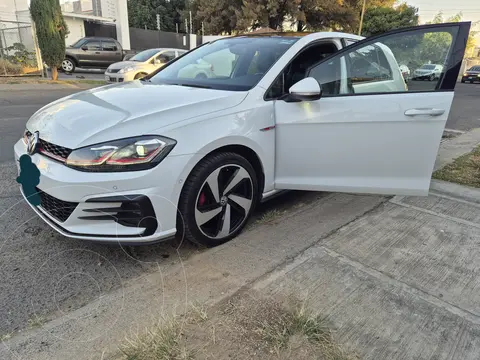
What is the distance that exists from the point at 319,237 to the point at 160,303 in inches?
55.3

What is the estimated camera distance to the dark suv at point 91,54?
17.3m

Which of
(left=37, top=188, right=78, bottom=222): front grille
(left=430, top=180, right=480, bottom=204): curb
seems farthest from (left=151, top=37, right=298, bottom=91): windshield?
(left=430, top=180, right=480, bottom=204): curb

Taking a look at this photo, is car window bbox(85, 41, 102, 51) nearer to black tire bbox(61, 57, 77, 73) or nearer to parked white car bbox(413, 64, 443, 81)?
black tire bbox(61, 57, 77, 73)

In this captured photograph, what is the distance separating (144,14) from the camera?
138 feet

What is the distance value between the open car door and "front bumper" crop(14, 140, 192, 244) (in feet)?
3.44

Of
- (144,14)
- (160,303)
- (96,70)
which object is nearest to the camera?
(160,303)

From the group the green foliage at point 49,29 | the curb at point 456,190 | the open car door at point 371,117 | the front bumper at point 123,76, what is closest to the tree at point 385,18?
the front bumper at point 123,76

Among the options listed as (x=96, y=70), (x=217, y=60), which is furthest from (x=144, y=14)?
(x=217, y=60)

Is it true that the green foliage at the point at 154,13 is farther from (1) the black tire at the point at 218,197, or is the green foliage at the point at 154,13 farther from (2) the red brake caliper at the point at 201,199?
(2) the red brake caliper at the point at 201,199

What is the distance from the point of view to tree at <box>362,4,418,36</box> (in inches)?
1230

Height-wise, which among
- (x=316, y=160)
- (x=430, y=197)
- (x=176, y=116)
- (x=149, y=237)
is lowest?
(x=430, y=197)

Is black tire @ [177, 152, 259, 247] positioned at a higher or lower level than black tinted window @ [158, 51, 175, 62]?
lower

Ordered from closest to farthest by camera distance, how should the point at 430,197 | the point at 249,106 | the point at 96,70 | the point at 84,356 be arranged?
the point at 84,356
the point at 249,106
the point at 430,197
the point at 96,70

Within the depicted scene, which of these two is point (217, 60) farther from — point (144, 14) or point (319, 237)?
point (144, 14)
